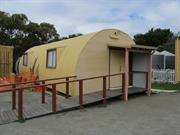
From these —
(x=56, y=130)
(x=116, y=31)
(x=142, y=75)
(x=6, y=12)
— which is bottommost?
(x=56, y=130)

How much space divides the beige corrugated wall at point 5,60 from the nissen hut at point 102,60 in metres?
5.14

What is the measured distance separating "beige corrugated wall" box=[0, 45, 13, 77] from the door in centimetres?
883

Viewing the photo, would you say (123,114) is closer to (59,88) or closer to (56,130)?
(56,130)

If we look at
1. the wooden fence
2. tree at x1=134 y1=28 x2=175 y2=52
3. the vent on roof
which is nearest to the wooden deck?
the vent on roof

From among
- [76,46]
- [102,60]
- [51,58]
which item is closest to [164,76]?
[102,60]

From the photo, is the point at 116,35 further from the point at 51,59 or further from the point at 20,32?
the point at 20,32

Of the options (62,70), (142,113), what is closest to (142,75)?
(62,70)

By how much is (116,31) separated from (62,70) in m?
3.39

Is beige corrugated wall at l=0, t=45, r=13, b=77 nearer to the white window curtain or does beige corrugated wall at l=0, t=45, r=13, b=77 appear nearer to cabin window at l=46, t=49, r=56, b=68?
cabin window at l=46, t=49, r=56, b=68

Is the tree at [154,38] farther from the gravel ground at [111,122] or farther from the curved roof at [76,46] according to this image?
the gravel ground at [111,122]

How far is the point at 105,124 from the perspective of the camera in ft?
27.1

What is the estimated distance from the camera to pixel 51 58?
663 inches

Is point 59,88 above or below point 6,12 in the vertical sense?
below

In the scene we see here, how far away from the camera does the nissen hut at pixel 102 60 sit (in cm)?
1301
